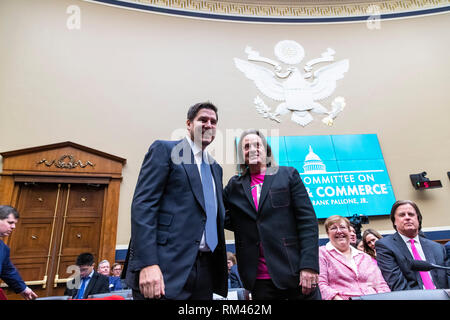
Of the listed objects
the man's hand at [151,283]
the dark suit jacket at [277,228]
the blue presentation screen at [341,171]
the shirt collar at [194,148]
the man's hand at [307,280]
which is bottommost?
the man's hand at [307,280]

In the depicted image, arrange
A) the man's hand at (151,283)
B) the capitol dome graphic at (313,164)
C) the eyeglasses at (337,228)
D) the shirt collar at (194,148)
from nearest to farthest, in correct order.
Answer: the man's hand at (151,283)
the shirt collar at (194,148)
the eyeglasses at (337,228)
the capitol dome graphic at (313,164)

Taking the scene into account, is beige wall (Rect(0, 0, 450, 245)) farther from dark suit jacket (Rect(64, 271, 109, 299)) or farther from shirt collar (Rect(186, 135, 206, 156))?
shirt collar (Rect(186, 135, 206, 156))

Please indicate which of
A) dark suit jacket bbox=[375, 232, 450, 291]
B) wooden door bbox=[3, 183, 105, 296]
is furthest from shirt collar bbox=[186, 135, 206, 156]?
wooden door bbox=[3, 183, 105, 296]

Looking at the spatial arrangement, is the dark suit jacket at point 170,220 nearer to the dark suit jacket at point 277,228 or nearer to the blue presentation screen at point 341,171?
the dark suit jacket at point 277,228

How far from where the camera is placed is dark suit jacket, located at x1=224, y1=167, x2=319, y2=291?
1.05m

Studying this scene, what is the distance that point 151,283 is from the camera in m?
0.82

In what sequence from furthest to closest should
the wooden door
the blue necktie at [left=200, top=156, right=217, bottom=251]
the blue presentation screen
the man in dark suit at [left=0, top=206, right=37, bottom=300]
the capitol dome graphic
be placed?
the capitol dome graphic → the blue presentation screen → the wooden door → the man in dark suit at [left=0, top=206, right=37, bottom=300] → the blue necktie at [left=200, top=156, right=217, bottom=251]

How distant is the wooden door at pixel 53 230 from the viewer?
385cm

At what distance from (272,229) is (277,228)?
0.08 feet

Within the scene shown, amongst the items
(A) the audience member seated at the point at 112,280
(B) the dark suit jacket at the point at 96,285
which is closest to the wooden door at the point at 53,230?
(A) the audience member seated at the point at 112,280

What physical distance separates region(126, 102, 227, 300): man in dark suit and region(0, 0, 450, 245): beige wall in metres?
3.75

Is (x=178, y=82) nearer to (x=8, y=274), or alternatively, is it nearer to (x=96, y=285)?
(x=96, y=285)

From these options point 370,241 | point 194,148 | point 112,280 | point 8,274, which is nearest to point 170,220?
point 194,148

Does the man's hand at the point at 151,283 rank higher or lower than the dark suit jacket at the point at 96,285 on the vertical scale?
higher
